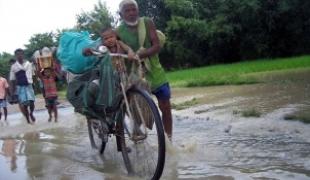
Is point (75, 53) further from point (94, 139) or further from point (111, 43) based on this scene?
point (94, 139)

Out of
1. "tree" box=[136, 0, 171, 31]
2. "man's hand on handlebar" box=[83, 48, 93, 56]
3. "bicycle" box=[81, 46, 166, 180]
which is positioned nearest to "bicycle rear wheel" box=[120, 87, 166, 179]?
"bicycle" box=[81, 46, 166, 180]

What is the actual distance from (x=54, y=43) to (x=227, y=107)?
44882 millimetres

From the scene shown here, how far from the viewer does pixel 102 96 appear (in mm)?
5730

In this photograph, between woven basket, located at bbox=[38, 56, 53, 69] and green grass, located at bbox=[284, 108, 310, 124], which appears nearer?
green grass, located at bbox=[284, 108, 310, 124]

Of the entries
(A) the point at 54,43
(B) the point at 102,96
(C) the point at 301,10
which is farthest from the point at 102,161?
(A) the point at 54,43

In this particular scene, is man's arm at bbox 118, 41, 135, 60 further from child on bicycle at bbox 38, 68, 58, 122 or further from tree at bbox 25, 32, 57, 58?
tree at bbox 25, 32, 57, 58

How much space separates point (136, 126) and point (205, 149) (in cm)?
154

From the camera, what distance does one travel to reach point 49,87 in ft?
40.2

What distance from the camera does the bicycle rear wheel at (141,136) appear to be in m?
5.02

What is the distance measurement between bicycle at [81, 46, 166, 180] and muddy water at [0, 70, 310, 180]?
0.24 meters

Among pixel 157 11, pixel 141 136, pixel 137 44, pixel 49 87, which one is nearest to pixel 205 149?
pixel 141 136

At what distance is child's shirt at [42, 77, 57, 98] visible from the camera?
1222cm

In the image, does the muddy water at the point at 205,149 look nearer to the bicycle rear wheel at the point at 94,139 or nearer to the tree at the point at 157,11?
the bicycle rear wheel at the point at 94,139

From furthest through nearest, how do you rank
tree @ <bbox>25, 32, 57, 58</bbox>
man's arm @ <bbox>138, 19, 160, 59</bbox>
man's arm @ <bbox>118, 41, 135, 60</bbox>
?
tree @ <bbox>25, 32, 57, 58</bbox>, man's arm @ <bbox>138, 19, 160, 59</bbox>, man's arm @ <bbox>118, 41, 135, 60</bbox>
